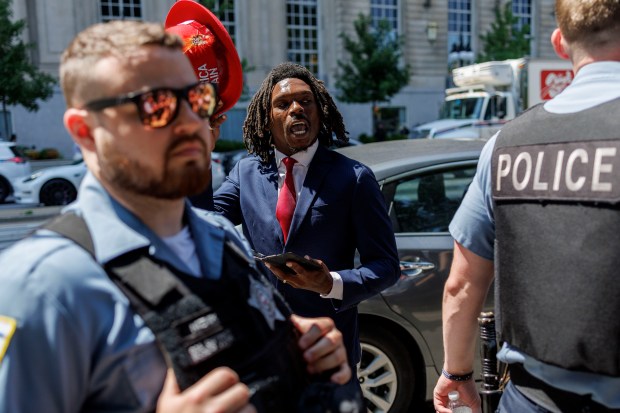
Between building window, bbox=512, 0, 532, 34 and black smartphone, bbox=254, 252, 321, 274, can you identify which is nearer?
black smartphone, bbox=254, 252, 321, 274

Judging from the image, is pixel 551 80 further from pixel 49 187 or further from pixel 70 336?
pixel 70 336

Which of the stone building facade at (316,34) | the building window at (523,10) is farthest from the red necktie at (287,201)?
the building window at (523,10)

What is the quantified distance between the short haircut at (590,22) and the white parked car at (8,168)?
16227 millimetres

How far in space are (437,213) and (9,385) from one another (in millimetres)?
3265

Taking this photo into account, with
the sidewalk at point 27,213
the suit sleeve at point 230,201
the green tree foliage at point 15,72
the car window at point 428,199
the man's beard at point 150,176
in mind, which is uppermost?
the green tree foliage at point 15,72

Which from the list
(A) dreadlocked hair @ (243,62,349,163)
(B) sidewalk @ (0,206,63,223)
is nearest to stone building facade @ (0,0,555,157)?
(B) sidewalk @ (0,206,63,223)

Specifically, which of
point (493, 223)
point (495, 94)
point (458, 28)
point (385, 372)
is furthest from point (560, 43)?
point (458, 28)

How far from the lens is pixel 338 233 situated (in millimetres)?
2482

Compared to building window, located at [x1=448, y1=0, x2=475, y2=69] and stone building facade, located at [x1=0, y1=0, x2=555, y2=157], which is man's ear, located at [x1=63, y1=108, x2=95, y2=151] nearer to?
stone building facade, located at [x1=0, y1=0, x2=555, y2=157]

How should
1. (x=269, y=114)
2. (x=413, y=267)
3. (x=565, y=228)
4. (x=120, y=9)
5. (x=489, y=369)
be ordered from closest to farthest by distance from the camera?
(x=565, y=228) → (x=489, y=369) → (x=269, y=114) → (x=413, y=267) → (x=120, y=9)

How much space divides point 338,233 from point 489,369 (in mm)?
774

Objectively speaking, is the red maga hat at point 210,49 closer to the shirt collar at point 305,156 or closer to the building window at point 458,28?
the shirt collar at point 305,156

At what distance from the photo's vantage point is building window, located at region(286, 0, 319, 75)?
2998cm

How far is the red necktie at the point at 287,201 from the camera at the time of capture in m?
2.51
